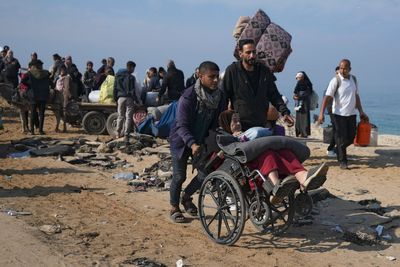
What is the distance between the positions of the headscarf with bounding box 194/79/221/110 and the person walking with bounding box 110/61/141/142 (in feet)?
21.6

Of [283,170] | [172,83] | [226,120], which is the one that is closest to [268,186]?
[283,170]

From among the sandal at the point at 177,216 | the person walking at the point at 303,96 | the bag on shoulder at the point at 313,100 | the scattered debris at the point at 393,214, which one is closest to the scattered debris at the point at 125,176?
the sandal at the point at 177,216

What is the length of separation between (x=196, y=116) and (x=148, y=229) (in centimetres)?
132

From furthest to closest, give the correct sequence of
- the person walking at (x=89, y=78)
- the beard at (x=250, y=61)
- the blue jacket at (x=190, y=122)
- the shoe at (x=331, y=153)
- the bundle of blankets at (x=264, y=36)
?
the person walking at (x=89, y=78) → the shoe at (x=331, y=153) → the bundle of blankets at (x=264, y=36) → the beard at (x=250, y=61) → the blue jacket at (x=190, y=122)

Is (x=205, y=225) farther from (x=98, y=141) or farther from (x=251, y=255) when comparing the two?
(x=98, y=141)

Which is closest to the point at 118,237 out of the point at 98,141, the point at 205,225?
the point at 205,225

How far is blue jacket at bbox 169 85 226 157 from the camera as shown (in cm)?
552

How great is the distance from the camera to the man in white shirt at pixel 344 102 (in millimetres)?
9367

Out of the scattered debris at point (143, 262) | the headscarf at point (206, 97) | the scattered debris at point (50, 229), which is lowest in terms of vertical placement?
the scattered debris at point (143, 262)

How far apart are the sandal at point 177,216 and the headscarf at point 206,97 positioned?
→ 129cm

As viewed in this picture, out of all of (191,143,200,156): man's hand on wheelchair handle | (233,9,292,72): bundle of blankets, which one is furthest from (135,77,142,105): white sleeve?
(191,143,200,156): man's hand on wheelchair handle

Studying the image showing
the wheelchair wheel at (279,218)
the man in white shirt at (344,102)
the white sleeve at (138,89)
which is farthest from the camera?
the white sleeve at (138,89)

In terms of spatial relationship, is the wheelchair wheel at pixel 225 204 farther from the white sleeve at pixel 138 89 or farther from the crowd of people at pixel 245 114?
the white sleeve at pixel 138 89

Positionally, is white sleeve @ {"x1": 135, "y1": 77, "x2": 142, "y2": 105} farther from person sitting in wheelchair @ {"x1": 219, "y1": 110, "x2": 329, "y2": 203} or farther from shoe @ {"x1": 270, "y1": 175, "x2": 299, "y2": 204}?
shoe @ {"x1": 270, "y1": 175, "x2": 299, "y2": 204}
